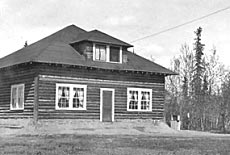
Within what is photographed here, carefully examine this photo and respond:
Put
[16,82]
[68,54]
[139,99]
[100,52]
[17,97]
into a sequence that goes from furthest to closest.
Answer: [139,99], [100,52], [16,82], [17,97], [68,54]

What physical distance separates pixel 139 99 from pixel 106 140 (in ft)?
47.4

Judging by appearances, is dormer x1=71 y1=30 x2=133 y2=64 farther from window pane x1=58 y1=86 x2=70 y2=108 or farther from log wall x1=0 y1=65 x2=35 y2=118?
log wall x1=0 y1=65 x2=35 y2=118

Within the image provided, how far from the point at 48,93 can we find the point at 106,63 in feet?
15.6

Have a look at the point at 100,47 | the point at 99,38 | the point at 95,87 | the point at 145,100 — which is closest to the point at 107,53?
the point at 100,47

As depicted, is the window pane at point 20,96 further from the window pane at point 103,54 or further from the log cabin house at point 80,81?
the window pane at point 103,54

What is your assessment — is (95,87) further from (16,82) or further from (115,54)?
(16,82)

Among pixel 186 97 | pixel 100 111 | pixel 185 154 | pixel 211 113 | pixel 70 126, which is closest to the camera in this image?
pixel 185 154

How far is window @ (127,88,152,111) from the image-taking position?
33625 mm

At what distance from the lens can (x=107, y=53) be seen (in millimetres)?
32719

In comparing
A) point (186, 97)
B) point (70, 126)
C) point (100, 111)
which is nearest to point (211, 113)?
point (186, 97)

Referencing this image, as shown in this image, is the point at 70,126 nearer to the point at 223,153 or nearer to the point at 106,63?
the point at 106,63

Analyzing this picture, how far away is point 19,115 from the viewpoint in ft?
103

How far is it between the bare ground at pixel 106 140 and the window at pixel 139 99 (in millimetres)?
1039

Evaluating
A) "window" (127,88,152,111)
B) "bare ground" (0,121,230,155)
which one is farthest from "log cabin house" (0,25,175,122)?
"bare ground" (0,121,230,155)
